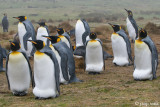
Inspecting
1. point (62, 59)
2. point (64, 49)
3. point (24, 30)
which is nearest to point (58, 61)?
point (62, 59)

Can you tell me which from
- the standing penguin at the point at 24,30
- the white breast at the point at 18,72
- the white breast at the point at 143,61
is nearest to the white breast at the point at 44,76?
the white breast at the point at 18,72

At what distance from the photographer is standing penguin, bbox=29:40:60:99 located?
5953 mm

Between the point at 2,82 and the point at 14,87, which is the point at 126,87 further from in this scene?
the point at 2,82

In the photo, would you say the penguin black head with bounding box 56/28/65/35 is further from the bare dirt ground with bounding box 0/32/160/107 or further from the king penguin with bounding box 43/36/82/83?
the king penguin with bounding box 43/36/82/83

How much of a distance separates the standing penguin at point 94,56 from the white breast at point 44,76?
3065mm

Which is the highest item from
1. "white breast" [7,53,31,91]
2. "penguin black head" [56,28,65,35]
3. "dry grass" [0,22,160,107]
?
"penguin black head" [56,28,65,35]

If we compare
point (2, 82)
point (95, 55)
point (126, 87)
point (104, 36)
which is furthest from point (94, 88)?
point (104, 36)

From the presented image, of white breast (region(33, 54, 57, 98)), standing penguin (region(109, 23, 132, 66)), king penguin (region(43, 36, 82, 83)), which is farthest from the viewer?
standing penguin (region(109, 23, 132, 66))

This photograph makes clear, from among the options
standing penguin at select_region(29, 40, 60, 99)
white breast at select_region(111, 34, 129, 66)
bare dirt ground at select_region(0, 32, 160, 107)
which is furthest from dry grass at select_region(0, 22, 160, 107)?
white breast at select_region(111, 34, 129, 66)

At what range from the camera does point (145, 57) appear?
758 cm

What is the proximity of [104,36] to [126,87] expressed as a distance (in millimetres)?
11408

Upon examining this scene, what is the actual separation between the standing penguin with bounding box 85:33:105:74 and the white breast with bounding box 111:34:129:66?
126 centimetres

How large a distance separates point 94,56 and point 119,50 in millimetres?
1623

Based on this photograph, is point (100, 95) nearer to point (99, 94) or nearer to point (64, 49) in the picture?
point (99, 94)
